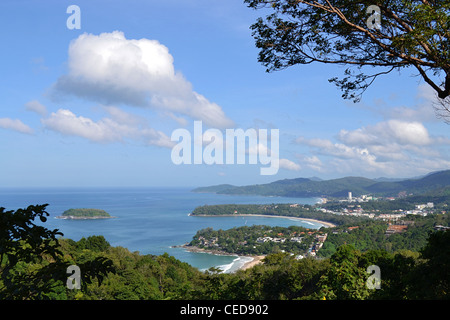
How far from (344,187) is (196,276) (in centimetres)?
12407

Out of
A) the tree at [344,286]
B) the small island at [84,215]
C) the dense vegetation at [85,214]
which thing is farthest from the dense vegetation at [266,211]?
the tree at [344,286]

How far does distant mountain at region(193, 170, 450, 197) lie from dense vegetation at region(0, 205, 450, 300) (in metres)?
110

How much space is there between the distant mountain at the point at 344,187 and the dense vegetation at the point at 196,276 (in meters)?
110

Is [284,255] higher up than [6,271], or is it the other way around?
[6,271]

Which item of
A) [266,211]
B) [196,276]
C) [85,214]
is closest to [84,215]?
[85,214]

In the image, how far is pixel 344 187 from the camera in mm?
129500

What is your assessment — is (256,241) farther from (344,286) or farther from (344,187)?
(344,187)

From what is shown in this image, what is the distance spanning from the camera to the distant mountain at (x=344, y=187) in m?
113

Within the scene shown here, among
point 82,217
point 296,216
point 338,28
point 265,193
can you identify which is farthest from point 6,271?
point 265,193

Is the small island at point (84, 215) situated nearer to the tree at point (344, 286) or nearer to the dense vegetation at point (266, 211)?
the dense vegetation at point (266, 211)

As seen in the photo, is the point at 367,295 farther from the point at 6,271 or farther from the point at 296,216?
the point at 296,216

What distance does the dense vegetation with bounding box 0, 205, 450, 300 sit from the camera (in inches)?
82.7

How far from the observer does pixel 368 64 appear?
389 centimetres

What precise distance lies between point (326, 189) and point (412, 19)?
442ft
